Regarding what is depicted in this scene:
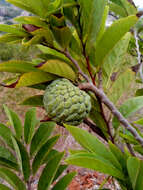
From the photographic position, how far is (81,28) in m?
0.55

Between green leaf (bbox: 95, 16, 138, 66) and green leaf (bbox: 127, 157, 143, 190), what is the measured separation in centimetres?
28

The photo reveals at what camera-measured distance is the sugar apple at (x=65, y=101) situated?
0.53 m

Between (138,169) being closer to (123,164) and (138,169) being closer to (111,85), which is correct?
(123,164)

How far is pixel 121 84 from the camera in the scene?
2.11 ft

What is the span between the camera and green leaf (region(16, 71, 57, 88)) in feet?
1.68

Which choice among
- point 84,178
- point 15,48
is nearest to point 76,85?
point 84,178

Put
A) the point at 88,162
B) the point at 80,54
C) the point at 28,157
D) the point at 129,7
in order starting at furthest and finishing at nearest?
1. the point at 129,7
2. the point at 28,157
3. the point at 80,54
4. the point at 88,162

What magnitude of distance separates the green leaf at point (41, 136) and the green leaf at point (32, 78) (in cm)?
25

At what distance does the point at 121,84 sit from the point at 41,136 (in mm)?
344

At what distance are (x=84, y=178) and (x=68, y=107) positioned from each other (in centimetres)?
207

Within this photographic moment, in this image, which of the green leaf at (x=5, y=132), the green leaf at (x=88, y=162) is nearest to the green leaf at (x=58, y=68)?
the green leaf at (x=88, y=162)

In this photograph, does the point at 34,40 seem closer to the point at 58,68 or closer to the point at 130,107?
the point at 58,68

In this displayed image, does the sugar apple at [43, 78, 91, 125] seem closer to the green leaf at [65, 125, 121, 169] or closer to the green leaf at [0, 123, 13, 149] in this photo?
the green leaf at [65, 125, 121, 169]

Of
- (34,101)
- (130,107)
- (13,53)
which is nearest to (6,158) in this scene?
(34,101)
